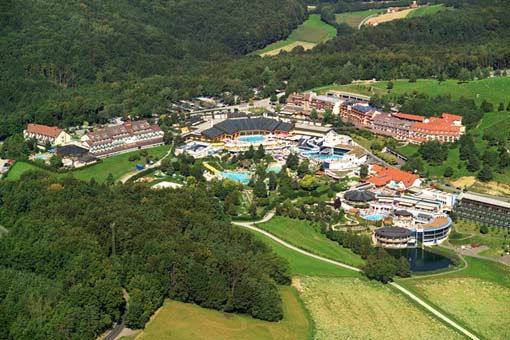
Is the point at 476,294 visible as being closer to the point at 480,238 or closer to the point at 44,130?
the point at 480,238

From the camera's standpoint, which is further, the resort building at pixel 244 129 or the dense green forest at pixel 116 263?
the resort building at pixel 244 129

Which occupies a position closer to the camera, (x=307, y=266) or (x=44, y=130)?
(x=307, y=266)

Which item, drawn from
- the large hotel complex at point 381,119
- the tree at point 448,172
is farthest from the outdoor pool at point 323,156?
the tree at point 448,172

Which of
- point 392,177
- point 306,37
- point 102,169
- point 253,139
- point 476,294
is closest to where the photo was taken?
point 476,294

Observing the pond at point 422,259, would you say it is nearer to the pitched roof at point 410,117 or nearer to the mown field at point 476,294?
the mown field at point 476,294

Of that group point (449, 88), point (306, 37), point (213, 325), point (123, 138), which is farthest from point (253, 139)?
point (306, 37)

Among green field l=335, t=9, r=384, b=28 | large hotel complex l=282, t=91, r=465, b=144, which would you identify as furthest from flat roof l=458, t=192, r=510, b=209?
green field l=335, t=9, r=384, b=28
